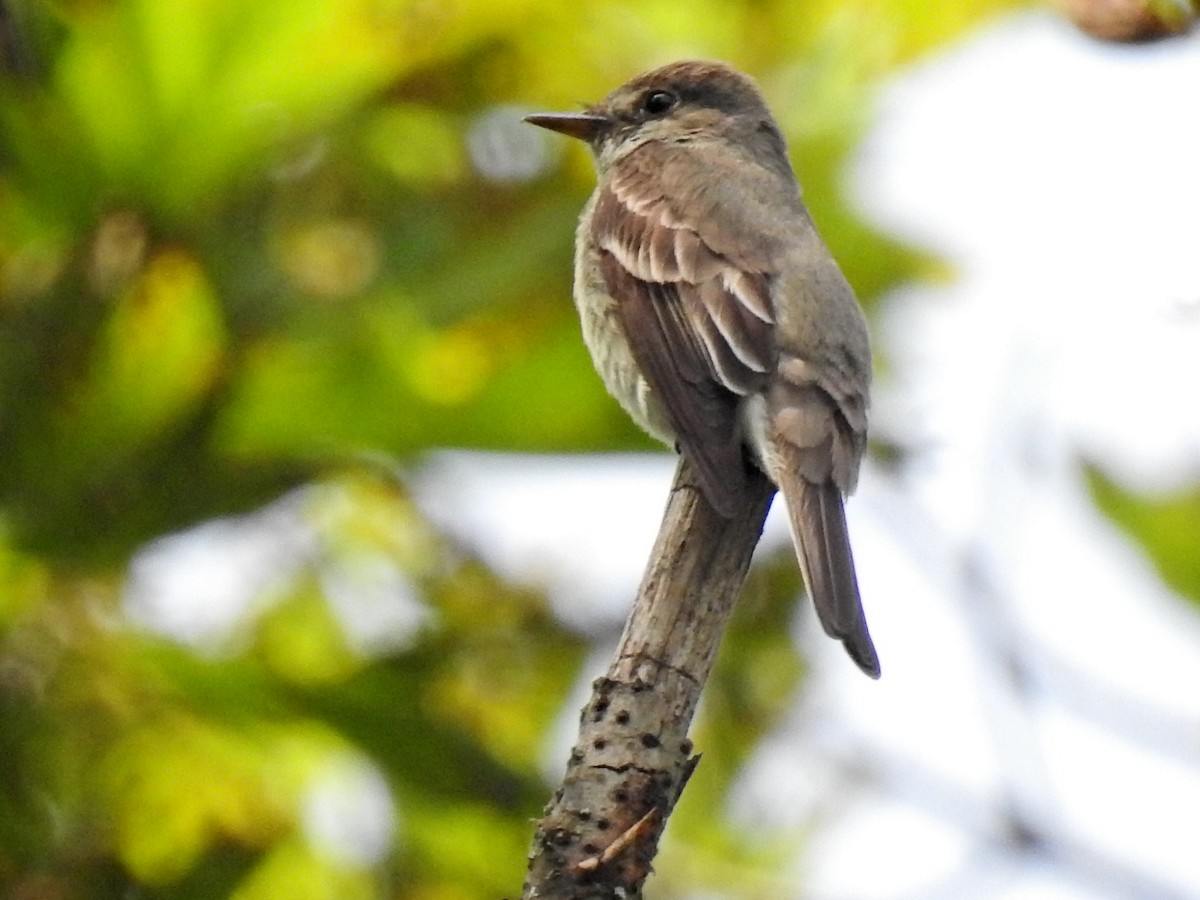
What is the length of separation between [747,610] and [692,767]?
163 cm

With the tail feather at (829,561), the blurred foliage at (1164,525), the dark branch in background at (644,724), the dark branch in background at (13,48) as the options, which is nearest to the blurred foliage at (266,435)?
the dark branch in background at (13,48)

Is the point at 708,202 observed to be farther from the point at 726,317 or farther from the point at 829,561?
the point at 829,561

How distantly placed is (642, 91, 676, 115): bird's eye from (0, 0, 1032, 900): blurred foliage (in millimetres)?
1088

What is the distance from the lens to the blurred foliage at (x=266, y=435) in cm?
373

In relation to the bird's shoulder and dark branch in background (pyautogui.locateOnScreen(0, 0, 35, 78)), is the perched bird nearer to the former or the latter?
the bird's shoulder

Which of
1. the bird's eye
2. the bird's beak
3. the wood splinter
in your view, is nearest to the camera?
the wood splinter

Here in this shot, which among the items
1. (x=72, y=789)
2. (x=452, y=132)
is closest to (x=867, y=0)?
(x=452, y=132)

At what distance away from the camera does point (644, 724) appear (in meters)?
2.75

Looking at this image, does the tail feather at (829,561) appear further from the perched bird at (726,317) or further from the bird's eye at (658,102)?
the bird's eye at (658,102)

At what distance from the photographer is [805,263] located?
468 cm

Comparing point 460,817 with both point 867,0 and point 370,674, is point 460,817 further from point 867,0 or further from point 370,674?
point 867,0

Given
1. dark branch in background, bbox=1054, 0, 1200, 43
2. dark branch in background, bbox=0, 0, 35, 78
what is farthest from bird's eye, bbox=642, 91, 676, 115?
dark branch in background, bbox=1054, 0, 1200, 43

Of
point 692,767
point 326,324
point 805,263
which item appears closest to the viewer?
point 692,767

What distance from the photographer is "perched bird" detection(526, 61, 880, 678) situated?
3.97 metres
